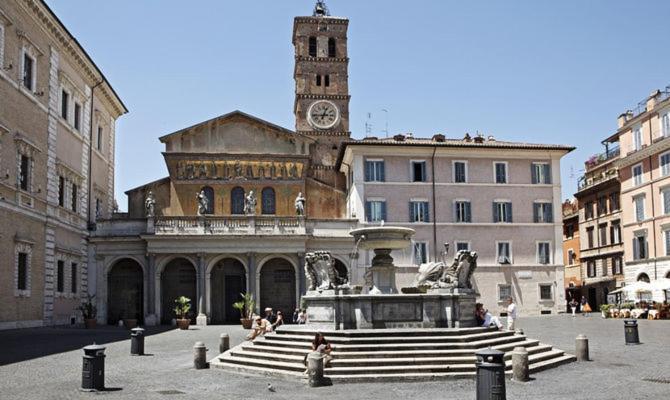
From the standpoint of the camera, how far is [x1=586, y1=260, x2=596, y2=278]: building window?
5950 cm

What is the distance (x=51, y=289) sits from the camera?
1395 inches

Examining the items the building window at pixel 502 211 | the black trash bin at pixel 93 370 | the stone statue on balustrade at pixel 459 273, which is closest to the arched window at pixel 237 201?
the building window at pixel 502 211

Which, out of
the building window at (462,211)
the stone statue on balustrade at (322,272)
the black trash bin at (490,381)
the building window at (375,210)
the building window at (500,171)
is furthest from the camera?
the building window at (500,171)

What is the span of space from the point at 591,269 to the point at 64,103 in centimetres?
4197

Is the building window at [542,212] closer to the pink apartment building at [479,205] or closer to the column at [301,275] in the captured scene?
the pink apartment building at [479,205]

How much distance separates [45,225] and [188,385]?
72.0 ft

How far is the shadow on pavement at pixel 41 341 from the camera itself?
830 inches

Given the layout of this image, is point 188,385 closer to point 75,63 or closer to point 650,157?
point 75,63

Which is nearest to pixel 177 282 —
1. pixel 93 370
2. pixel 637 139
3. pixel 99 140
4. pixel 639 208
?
pixel 99 140

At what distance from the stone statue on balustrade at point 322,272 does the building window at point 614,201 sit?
131 feet

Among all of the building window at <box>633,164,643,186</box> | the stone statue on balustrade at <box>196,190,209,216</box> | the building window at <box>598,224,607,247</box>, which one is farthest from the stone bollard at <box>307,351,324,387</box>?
the building window at <box>598,224,607,247</box>

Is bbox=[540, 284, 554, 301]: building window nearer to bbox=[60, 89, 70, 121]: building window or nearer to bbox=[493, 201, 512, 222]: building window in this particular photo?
bbox=[493, 201, 512, 222]: building window

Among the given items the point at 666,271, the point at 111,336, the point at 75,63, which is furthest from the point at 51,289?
the point at 666,271

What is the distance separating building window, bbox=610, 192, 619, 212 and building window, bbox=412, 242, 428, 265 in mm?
18391
